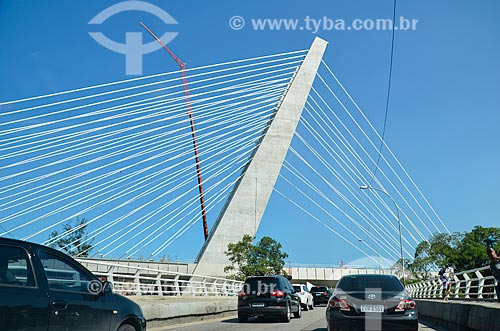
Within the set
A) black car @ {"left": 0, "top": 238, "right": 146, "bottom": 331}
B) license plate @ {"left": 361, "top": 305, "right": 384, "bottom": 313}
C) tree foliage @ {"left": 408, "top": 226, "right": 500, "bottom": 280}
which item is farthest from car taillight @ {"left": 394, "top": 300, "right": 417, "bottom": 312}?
tree foliage @ {"left": 408, "top": 226, "right": 500, "bottom": 280}

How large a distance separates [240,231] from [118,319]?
109 feet

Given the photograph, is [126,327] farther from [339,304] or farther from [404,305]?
[404,305]

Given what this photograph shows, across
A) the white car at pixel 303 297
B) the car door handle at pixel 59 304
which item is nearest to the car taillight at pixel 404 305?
the car door handle at pixel 59 304

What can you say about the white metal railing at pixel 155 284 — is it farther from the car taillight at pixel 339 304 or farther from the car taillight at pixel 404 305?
the car taillight at pixel 404 305

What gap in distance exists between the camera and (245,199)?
3912 centimetres

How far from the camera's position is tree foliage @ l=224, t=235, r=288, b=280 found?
1571 inches

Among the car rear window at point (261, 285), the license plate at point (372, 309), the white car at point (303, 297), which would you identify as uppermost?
the license plate at point (372, 309)

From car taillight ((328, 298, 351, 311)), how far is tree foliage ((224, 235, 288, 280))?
2994cm

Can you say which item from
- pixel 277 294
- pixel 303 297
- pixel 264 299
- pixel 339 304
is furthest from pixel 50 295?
pixel 303 297

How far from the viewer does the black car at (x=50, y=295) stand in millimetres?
5185

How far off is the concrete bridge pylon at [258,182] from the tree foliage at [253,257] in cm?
58

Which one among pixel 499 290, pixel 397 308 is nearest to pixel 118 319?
pixel 397 308

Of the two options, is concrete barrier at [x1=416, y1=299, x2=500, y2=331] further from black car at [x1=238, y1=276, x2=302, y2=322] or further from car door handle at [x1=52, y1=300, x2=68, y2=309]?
car door handle at [x1=52, y1=300, x2=68, y2=309]

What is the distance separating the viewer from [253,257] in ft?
141
